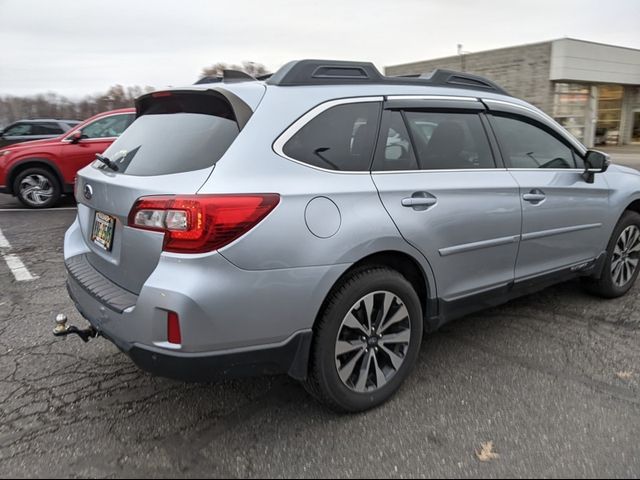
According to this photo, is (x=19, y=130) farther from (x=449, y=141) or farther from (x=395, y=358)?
(x=395, y=358)

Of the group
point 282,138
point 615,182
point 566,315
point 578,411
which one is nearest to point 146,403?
point 282,138

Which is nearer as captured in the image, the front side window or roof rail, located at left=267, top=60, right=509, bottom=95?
roof rail, located at left=267, top=60, right=509, bottom=95

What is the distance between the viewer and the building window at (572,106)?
968 inches

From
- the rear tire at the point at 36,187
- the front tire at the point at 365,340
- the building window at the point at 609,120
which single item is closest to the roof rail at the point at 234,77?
the front tire at the point at 365,340

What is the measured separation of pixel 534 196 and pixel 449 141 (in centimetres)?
77

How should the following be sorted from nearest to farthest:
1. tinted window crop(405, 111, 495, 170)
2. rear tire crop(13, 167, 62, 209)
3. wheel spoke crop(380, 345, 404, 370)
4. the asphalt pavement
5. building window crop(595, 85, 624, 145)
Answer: the asphalt pavement < wheel spoke crop(380, 345, 404, 370) < tinted window crop(405, 111, 495, 170) < rear tire crop(13, 167, 62, 209) < building window crop(595, 85, 624, 145)

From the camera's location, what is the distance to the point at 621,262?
445 centimetres

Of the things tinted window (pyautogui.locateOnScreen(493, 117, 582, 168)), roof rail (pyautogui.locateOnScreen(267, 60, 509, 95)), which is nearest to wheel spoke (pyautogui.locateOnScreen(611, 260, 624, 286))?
tinted window (pyautogui.locateOnScreen(493, 117, 582, 168))

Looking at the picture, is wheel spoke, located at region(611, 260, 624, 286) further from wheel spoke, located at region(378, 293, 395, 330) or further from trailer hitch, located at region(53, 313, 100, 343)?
trailer hitch, located at region(53, 313, 100, 343)

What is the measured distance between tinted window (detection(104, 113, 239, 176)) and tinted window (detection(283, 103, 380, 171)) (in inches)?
13.1

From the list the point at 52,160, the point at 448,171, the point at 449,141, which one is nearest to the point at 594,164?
the point at 449,141

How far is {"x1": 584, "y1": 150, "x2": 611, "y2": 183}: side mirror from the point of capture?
3969 millimetres

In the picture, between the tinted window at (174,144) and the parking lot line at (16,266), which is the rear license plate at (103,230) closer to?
the tinted window at (174,144)

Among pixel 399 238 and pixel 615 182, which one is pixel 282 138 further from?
pixel 615 182
